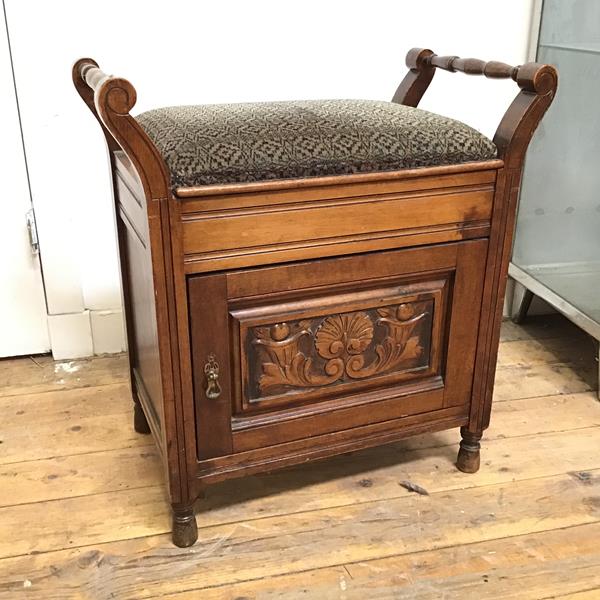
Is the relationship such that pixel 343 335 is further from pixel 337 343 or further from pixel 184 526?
pixel 184 526

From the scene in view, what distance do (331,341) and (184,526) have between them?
0.36 m

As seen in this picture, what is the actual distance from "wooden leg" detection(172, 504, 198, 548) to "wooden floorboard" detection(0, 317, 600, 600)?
0.01 m

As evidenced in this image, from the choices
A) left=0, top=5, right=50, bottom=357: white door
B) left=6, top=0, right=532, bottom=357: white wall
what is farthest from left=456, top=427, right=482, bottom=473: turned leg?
left=0, top=5, right=50, bottom=357: white door

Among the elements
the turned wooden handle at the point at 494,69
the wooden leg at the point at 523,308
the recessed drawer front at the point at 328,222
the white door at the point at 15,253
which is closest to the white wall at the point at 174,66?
the white door at the point at 15,253

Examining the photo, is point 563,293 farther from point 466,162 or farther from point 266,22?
point 266,22

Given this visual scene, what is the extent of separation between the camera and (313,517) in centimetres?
120

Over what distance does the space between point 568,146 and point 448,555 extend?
1003 millimetres

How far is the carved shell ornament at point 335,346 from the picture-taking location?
3.53 ft

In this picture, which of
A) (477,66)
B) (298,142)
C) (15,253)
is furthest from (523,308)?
(15,253)

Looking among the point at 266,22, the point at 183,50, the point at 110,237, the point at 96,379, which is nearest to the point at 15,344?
the point at 96,379

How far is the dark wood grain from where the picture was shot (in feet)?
3.20

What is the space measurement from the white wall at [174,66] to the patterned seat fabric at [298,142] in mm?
431

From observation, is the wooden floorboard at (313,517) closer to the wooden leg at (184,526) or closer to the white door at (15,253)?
the wooden leg at (184,526)

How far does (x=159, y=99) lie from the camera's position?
1532 mm
